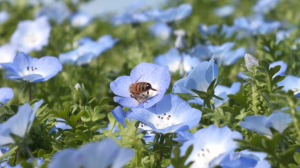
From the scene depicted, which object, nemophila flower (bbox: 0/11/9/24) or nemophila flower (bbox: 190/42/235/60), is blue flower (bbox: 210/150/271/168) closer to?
nemophila flower (bbox: 190/42/235/60)

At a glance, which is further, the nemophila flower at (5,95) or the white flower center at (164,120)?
the nemophila flower at (5,95)

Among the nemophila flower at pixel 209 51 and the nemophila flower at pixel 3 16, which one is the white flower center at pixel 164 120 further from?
the nemophila flower at pixel 3 16

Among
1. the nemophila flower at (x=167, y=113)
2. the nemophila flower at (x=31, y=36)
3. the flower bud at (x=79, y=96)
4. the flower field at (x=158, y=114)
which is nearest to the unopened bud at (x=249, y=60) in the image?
the flower field at (x=158, y=114)

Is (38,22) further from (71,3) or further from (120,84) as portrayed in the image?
(120,84)

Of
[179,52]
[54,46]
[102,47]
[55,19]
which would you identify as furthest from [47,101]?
[55,19]

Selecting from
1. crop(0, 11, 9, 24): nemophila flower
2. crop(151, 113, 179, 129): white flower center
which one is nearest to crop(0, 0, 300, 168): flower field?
crop(151, 113, 179, 129): white flower center

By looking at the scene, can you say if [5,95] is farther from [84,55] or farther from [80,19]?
[80,19]
